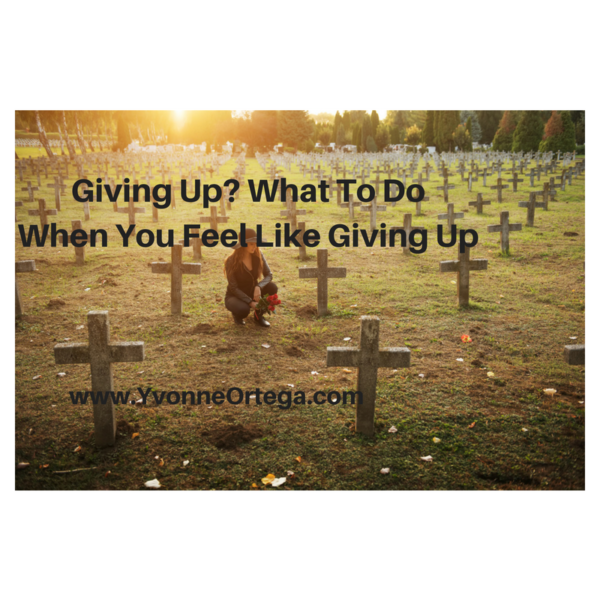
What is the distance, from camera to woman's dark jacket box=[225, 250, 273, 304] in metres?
6.68

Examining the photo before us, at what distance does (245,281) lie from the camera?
678 centimetres

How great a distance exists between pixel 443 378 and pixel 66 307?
5.76m

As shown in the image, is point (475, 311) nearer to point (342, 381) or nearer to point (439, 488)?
point (342, 381)

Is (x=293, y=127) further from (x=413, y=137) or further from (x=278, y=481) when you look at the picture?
(x=278, y=481)

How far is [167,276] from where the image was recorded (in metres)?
9.74

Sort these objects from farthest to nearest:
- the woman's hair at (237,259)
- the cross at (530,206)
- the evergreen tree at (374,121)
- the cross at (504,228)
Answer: the evergreen tree at (374,121) → the cross at (530,206) → the cross at (504,228) → the woman's hair at (237,259)

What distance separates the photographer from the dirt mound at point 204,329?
6.82m

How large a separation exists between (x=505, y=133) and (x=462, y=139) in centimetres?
750

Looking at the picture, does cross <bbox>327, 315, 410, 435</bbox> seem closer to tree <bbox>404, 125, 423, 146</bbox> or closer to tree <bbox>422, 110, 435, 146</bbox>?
tree <bbox>422, 110, 435, 146</bbox>

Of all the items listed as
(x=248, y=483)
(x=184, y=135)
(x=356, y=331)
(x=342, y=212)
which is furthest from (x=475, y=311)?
(x=184, y=135)

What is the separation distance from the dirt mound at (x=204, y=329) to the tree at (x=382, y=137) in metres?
53.3

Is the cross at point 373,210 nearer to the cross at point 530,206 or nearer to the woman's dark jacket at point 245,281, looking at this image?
the cross at point 530,206

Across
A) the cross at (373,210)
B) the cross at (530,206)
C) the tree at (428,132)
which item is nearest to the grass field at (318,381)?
the cross at (530,206)

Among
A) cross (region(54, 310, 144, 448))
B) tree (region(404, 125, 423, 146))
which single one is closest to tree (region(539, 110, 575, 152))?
cross (region(54, 310, 144, 448))
